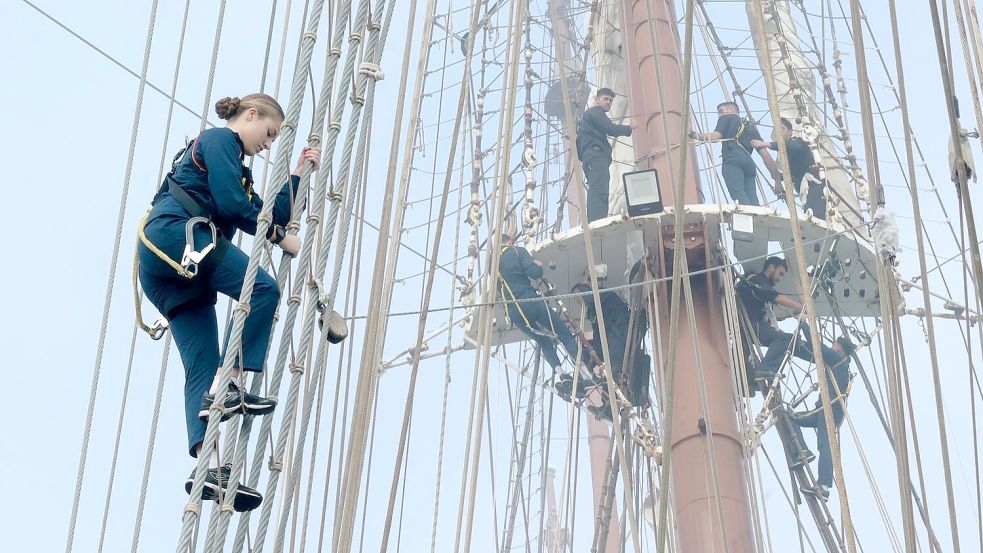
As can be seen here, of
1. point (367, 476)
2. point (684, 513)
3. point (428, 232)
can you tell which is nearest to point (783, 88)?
point (428, 232)

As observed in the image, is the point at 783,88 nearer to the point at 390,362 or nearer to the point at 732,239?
the point at 732,239

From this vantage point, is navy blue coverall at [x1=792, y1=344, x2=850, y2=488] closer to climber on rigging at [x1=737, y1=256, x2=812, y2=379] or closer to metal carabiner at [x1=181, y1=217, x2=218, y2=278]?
climber on rigging at [x1=737, y1=256, x2=812, y2=379]

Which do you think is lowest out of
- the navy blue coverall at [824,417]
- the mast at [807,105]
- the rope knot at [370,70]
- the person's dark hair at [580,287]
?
the rope knot at [370,70]

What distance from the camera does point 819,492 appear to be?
32.5 feet

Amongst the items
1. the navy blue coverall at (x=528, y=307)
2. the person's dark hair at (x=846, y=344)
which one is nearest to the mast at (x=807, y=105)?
the person's dark hair at (x=846, y=344)

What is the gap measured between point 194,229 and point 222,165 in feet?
0.58

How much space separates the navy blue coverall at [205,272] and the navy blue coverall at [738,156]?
19.8 ft

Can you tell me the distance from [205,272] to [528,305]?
575cm

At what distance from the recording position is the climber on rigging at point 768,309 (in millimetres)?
9609

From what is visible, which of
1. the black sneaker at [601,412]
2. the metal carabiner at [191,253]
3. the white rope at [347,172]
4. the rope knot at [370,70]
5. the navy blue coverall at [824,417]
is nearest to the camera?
the metal carabiner at [191,253]

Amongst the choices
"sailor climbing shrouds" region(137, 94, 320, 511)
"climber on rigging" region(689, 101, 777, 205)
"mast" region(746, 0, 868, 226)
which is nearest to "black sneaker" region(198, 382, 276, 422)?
"sailor climbing shrouds" region(137, 94, 320, 511)

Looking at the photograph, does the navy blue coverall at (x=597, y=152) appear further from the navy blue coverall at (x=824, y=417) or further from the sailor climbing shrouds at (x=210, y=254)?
the sailor climbing shrouds at (x=210, y=254)

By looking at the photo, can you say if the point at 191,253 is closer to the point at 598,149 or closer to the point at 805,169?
the point at 598,149

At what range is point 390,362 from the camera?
10.8 m
